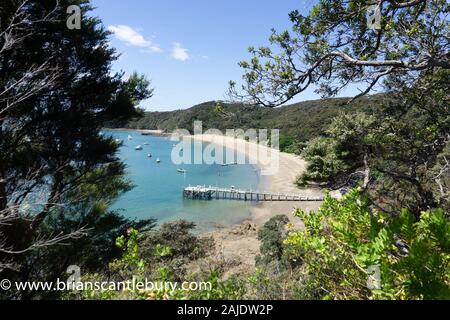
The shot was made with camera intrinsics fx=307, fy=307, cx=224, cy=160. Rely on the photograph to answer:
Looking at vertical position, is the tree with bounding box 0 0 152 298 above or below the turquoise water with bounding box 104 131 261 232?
above

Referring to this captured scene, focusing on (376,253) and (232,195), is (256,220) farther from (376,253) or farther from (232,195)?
(376,253)

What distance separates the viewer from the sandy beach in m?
16.5

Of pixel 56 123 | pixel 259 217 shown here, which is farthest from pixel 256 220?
pixel 56 123

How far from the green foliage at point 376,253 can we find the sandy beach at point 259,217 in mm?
424

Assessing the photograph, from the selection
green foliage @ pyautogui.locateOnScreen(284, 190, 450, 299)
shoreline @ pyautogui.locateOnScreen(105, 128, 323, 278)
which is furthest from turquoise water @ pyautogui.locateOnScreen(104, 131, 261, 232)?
green foliage @ pyautogui.locateOnScreen(284, 190, 450, 299)

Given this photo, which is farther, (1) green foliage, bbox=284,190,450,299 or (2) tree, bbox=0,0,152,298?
(2) tree, bbox=0,0,152,298

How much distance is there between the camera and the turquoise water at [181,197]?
26859 millimetres

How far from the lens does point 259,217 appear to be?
27234mm

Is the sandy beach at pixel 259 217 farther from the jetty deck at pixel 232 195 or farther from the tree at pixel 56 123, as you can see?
the tree at pixel 56 123

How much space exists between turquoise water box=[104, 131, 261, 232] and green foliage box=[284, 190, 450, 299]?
839 cm

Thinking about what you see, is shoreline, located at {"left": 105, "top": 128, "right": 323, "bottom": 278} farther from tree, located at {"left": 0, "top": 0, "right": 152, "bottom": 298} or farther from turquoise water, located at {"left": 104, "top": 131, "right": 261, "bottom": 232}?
tree, located at {"left": 0, "top": 0, "right": 152, "bottom": 298}

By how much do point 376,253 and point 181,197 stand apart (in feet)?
110

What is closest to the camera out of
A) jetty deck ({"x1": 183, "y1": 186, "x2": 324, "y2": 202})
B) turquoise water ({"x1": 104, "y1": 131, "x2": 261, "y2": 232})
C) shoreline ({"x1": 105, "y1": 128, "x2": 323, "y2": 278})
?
shoreline ({"x1": 105, "y1": 128, "x2": 323, "y2": 278})
